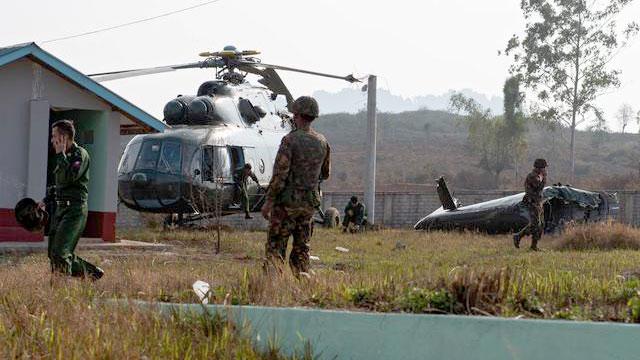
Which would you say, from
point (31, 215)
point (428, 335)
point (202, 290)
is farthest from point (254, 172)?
point (428, 335)

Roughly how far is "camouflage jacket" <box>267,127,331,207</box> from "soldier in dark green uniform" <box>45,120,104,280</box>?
1888 mm

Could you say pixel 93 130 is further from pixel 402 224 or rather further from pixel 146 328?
pixel 402 224

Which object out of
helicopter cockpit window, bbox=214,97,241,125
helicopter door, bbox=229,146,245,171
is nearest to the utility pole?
helicopter cockpit window, bbox=214,97,241,125

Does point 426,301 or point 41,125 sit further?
point 41,125

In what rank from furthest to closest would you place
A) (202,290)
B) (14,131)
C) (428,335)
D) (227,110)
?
(227,110) < (14,131) < (202,290) < (428,335)

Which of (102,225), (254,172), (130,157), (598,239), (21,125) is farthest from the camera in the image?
(254,172)

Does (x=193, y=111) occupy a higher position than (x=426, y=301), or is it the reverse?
(x=193, y=111)

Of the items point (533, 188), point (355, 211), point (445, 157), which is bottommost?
point (355, 211)

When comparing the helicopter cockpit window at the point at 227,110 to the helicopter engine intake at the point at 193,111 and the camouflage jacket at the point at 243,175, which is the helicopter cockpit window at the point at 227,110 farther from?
the camouflage jacket at the point at 243,175

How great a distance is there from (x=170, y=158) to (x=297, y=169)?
41.1ft

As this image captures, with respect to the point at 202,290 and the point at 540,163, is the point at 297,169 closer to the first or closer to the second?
the point at 202,290

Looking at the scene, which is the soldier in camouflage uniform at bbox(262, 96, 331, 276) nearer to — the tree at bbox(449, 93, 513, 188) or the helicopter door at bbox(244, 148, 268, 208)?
the helicopter door at bbox(244, 148, 268, 208)

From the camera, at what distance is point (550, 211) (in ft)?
75.7

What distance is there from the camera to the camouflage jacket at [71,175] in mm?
9102
